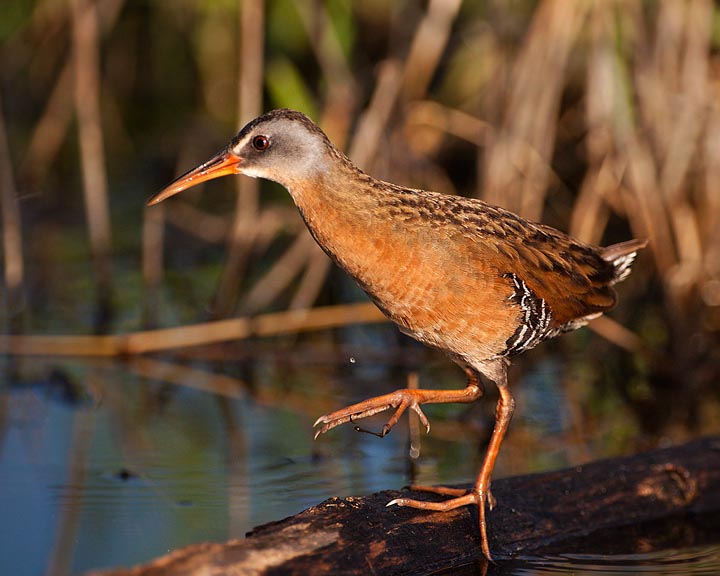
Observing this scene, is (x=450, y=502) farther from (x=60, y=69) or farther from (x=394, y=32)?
(x=60, y=69)

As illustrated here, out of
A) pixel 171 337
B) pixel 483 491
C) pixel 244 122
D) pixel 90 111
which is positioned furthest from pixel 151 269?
pixel 483 491

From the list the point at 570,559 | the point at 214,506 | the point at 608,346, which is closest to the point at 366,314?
the point at 608,346

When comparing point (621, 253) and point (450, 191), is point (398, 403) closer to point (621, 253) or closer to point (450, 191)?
point (621, 253)

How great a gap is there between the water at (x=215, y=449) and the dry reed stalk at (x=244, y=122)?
0.41 metres

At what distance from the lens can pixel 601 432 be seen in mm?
5551

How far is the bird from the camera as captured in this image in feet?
12.4

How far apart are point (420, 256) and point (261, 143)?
0.62 m

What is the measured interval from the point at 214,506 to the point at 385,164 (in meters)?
2.48

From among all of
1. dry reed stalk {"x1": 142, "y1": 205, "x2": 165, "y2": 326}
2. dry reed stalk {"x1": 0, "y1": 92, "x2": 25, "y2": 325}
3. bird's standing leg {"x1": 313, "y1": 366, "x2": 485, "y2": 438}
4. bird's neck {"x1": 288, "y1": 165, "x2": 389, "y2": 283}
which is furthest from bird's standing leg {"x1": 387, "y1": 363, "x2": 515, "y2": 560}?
dry reed stalk {"x1": 0, "y1": 92, "x2": 25, "y2": 325}

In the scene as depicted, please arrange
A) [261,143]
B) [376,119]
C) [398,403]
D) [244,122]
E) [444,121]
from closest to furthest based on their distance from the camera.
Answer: [261,143] → [398,403] → [244,122] → [376,119] → [444,121]

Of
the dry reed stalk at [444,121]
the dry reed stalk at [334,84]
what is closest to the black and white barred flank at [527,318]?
the dry reed stalk at [334,84]

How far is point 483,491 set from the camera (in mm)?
3879

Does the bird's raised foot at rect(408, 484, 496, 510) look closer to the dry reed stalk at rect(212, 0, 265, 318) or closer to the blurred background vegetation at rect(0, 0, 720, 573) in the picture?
the blurred background vegetation at rect(0, 0, 720, 573)

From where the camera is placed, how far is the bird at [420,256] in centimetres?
377
